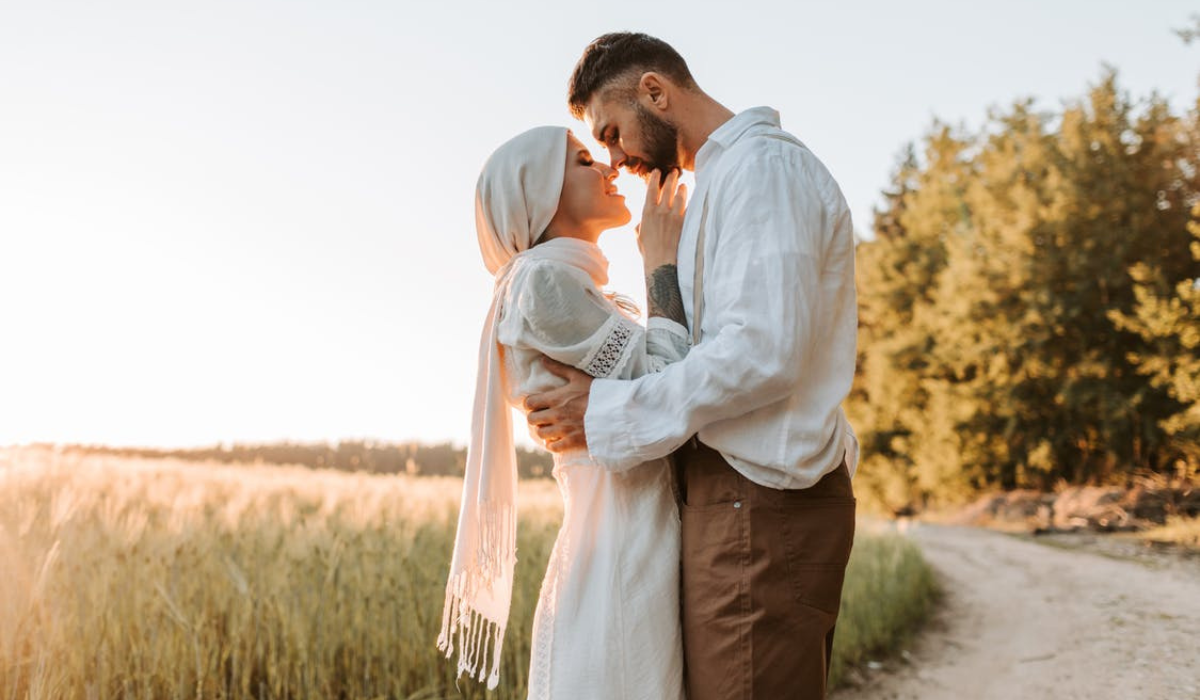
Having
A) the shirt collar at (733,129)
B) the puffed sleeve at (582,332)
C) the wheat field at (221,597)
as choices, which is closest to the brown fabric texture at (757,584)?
the puffed sleeve at (582,332)

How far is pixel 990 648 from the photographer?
6.78 meters

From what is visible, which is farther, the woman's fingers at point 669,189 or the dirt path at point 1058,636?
the dirt path at point 1058,636

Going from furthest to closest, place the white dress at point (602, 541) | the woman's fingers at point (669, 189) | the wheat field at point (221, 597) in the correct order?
1. the wheat field at point (221, 597)
2. the woman's fingers at point (669, 189)
3. the white dress at point (602, 541)

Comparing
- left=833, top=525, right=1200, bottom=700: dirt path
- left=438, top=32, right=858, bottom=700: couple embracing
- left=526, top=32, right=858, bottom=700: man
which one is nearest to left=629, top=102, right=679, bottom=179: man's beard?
left=438, top=32, right=858, bottom=700: couple embracing

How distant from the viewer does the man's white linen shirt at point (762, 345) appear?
168 cm

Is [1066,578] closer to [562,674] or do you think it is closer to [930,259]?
[562,674]

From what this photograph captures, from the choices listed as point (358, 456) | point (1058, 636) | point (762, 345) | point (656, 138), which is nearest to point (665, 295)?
point (762, 345)

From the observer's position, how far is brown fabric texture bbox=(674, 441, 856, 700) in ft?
5.64

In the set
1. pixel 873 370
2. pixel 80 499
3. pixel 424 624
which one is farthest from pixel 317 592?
pixel 873 370

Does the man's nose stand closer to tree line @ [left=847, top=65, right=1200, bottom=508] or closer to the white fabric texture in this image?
the white fabric texture

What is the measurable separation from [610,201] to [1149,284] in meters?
19.7

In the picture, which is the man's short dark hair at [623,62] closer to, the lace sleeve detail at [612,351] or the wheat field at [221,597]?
the lace sleeve detail at [612,351]

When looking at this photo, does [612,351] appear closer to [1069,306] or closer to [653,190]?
[653,190]

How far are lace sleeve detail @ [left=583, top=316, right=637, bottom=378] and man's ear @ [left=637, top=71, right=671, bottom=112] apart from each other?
0.59 metres
